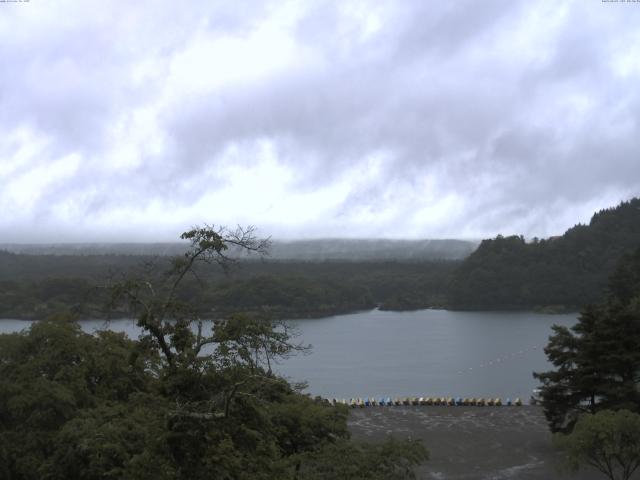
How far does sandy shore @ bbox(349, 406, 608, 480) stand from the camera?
781 inches

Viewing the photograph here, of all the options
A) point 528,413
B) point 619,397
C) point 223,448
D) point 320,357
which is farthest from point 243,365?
point 320,357

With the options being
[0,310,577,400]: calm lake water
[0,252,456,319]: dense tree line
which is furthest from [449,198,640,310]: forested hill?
[0,252,456,319]: dense tree line

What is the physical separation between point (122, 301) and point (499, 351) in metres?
55.0

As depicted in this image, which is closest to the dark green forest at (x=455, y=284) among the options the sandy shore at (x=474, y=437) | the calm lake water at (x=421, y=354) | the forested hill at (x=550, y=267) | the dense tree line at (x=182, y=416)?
the forested hill at (x=550, y=267)

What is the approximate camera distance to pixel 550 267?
313 ft

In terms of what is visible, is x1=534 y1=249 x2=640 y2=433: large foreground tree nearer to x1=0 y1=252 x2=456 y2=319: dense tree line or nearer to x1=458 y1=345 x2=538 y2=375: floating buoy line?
x1=458 y1=345 x2=538 y2=375: floating buoy line

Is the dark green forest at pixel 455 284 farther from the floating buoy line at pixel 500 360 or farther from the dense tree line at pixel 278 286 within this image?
the floating buoy line at pixel 500 360

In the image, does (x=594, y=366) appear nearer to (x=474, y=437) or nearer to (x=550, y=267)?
(x=474, y=437)

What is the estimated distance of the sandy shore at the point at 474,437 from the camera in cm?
1984

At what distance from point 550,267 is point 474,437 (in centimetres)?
7574

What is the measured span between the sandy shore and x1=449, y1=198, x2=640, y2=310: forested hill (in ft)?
213

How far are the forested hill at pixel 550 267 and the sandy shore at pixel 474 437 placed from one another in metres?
64.9

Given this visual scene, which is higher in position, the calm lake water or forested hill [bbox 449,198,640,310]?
forested hill [bbox 449,198,640,310]

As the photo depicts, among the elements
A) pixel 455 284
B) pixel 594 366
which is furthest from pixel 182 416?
pixel 455 284
